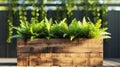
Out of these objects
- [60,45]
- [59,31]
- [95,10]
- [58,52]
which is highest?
[95,10]

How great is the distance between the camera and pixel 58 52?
7070 millimetres

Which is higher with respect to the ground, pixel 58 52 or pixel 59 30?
pixel 59 30

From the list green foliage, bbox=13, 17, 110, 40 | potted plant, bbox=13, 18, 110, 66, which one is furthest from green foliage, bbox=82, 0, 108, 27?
potted plant, bbox=13, 18, 110, 66

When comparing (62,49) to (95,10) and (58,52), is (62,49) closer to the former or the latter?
(58,52)

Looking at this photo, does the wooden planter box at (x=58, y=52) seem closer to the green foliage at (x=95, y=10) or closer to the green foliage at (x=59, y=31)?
the green foliage at (x=59, y=31)

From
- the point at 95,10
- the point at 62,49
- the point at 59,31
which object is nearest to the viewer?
the point at 62,49

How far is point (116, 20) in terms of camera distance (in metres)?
9.92

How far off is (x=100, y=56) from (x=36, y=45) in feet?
4.29

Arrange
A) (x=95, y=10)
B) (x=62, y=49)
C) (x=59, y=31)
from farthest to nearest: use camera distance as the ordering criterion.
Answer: (x=95, y=10) → (x=59, y=31) → (x=62, y=49)

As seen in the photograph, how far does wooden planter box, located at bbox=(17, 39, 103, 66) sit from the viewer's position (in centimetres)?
708

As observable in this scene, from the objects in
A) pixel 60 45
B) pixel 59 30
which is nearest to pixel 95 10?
pixel 59 30

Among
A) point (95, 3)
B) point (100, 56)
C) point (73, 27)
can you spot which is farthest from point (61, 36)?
point (95, 3)

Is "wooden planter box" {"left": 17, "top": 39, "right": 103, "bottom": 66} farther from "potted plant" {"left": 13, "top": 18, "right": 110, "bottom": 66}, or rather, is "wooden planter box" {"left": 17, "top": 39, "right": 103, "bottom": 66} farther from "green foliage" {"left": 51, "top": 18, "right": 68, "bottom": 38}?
"green foliage" {"left": 51, "top": 18, "right": 68, "bottom": 38}

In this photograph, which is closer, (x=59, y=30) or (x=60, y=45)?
(x=60, y=45)
